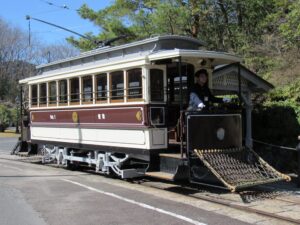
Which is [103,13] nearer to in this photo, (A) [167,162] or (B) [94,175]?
(B) [94,175]

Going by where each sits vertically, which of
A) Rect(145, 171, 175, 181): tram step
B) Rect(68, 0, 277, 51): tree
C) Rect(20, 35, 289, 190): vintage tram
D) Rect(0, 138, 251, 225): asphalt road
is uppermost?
Rect(68, 0, 277, 51): tree

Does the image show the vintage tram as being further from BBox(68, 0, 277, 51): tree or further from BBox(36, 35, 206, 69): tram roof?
BBox(68, 0, 277, 51): tree

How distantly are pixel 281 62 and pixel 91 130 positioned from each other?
9140 millimetres

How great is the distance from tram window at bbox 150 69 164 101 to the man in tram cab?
83 cm

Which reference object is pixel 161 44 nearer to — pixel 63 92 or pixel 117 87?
pixel 117 87

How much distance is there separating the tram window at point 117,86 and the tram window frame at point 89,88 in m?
1.17

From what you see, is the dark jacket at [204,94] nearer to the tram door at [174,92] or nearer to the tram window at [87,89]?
the tram door at [174,92]

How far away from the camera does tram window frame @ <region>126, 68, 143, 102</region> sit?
11.9 m

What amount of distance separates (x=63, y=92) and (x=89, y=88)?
1.75 metres

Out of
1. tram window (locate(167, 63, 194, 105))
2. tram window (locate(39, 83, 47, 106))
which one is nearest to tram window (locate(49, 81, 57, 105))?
tram window (locate(39, 83, 47, 106))

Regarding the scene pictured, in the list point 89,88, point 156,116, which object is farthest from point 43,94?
point 156,116

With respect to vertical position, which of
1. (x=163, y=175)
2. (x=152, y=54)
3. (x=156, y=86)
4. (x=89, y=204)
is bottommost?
(x=89, y=204)

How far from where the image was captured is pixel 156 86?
11.9 metres

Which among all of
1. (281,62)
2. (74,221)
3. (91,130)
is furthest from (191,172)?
(281,62)
